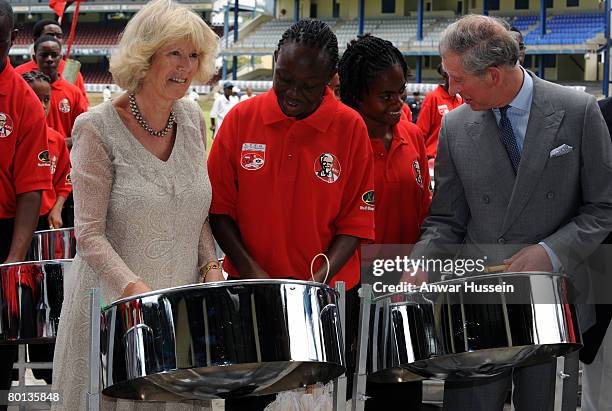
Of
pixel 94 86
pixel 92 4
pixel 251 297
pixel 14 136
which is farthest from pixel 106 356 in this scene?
pixel 92 4

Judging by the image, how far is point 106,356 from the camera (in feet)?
5.72

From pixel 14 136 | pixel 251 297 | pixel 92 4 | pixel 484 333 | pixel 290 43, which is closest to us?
pixel 251 297

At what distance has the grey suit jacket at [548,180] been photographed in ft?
6.95

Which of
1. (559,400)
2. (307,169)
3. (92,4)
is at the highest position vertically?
(92,4)

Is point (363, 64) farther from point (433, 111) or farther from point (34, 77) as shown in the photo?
point (433, 111)

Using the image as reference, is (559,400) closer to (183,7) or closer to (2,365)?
(183,7)

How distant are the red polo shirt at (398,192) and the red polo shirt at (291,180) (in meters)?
0.22

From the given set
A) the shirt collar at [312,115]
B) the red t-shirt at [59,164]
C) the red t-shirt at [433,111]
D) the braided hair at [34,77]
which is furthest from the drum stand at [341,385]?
the red t-shirt at [433,111]

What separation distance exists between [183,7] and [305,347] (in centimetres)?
79

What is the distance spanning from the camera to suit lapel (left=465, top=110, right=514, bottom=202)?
218 cm

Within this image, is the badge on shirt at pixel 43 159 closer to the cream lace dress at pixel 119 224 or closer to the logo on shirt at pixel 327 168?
the cream lace dress at pixel 119 224

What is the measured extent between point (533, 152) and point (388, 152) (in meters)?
0.40

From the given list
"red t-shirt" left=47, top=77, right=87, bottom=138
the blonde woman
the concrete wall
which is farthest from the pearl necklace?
the concrete wall

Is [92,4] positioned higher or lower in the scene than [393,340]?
higher
